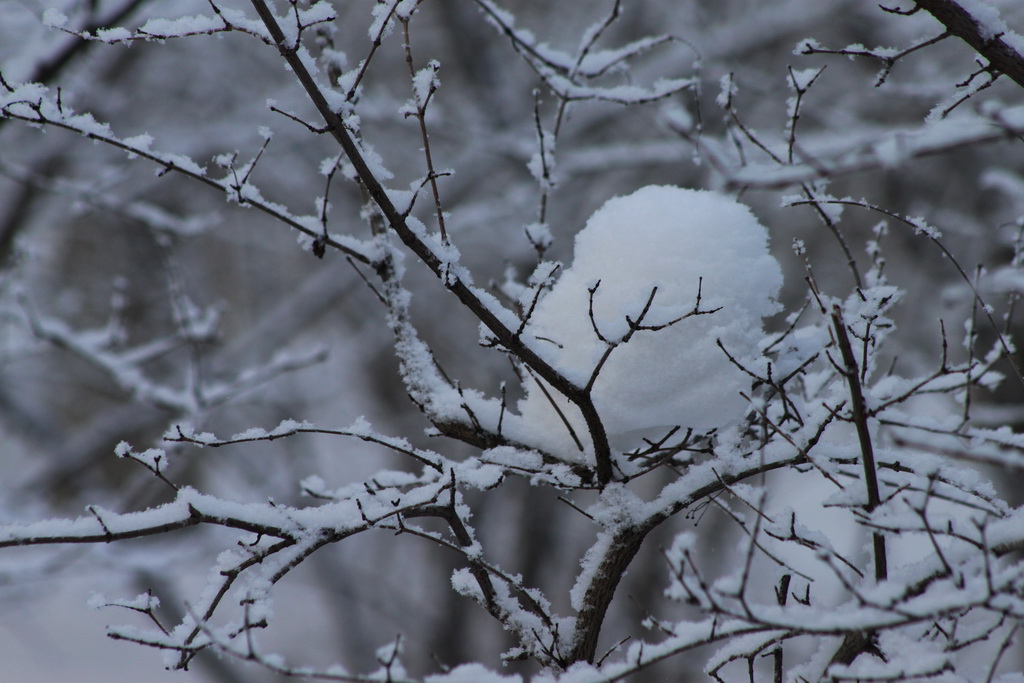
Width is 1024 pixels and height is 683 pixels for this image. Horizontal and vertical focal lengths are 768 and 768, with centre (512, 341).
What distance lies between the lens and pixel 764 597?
31.8 ft

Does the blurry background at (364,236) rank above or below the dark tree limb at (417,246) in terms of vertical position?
above

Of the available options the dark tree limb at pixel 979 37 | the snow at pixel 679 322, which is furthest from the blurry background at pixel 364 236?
the dark tree limb at pixel 979 37

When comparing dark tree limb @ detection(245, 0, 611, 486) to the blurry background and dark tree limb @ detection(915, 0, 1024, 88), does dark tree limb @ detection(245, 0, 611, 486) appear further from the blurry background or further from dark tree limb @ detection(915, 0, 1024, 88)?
the blurry background

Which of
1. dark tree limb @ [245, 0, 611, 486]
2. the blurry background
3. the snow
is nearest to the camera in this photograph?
dark tree limb @ [245, 0, 611, 486]

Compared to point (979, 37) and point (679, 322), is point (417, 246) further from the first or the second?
point (979, 37)

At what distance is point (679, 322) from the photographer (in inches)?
59.7

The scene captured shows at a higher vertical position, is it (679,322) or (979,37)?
(979,37)

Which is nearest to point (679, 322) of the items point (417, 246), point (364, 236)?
point (417, 246)

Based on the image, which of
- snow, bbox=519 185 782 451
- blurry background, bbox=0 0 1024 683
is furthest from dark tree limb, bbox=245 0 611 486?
blurry background, bbox=0 0 1024 683

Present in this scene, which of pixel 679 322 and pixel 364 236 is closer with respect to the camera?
pixel 679 322

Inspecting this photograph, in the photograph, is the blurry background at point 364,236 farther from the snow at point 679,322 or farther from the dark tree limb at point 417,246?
the dark tree limb at point 417,246

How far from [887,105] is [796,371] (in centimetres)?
693

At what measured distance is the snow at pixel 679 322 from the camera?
151 centimetres

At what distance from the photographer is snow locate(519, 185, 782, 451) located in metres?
1.51
